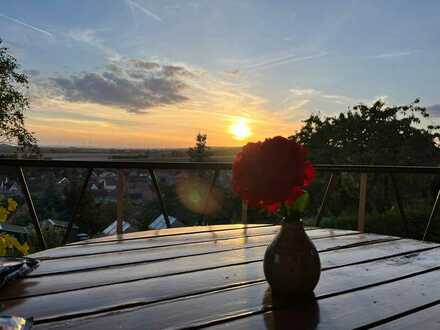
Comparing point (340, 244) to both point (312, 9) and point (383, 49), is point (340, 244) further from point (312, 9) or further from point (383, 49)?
point (383, 49)

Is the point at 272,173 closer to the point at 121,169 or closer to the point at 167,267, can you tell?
the point at 167,267

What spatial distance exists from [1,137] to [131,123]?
2692 millimetres

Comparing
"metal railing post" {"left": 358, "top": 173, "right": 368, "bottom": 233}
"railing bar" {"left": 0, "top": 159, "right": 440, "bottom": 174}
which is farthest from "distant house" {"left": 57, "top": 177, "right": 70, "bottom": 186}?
"metal railing post" {"left": 358, "top": 173, "right": 368, "bottom": 233}

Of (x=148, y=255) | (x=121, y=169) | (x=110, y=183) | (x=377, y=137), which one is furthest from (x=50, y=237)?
(x=377, y=137)

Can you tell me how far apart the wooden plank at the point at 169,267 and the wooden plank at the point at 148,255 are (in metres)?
0.06

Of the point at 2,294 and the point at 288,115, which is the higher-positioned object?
the point at 288,115

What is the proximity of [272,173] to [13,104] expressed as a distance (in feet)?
29.7

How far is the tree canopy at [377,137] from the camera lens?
9.89 meters

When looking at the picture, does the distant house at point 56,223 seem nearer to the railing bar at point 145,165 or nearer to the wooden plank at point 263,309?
the railing bar at point 145,165

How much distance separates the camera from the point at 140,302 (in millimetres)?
1034

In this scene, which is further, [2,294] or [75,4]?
[75,4]

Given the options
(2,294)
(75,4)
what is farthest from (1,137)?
(2,294)

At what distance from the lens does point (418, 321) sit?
3.10 feet

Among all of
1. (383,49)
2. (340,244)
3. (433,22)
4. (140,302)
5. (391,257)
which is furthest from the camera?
(383,49)
